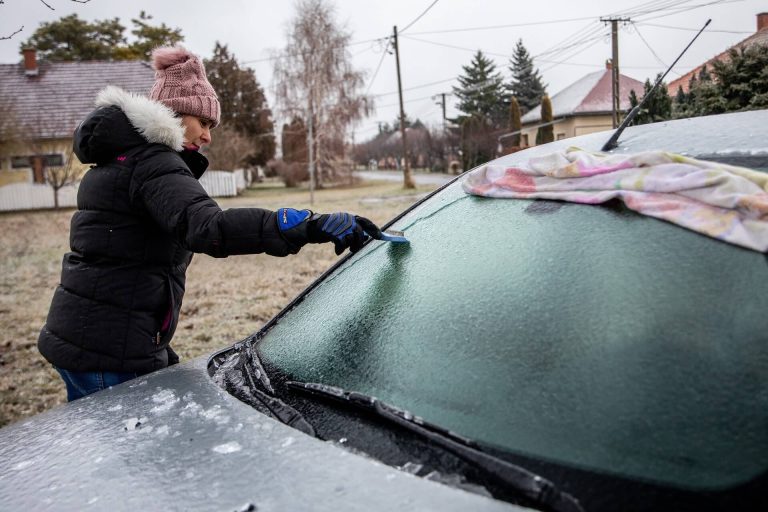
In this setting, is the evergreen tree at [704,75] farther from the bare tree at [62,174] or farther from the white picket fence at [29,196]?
the white picket fence at [29,196]

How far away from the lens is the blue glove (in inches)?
64.5

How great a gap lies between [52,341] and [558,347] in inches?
62.0

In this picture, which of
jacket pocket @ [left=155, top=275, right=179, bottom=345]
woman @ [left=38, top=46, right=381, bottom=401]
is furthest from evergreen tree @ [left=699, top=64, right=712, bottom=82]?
jacket pocket @ [left=155, top=275, right=179, bottom=345]

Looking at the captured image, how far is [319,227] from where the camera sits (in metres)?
1.66

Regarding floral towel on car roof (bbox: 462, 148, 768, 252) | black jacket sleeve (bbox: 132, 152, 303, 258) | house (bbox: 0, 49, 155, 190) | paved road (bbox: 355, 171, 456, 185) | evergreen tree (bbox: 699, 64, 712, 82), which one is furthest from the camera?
paved road (bbox: 355, 171, 456, 185)

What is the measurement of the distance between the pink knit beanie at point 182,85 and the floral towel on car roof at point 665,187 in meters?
1.11

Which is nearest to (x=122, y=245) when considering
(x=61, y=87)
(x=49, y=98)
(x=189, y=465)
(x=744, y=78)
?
(x=189, y=465)

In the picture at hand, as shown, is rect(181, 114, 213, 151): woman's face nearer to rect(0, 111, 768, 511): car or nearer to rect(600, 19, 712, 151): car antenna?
rect(0, 111, 768, 511): car

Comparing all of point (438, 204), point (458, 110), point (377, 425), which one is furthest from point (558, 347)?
point (458, 110)

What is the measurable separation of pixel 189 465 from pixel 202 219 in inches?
27.9

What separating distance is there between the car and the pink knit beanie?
98 centimetres

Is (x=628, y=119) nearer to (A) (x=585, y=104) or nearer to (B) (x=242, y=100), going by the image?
(A) (x=585, y=104)

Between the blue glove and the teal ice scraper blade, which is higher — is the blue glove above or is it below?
above

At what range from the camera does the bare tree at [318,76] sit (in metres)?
30.7
